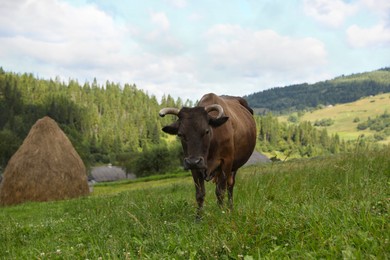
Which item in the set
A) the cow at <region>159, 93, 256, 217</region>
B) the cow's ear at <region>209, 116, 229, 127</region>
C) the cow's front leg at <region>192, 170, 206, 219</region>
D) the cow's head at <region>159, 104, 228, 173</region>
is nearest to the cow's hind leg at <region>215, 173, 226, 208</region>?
the cow at <region>159, 93, 256, 217</region>

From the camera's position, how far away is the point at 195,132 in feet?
23.4

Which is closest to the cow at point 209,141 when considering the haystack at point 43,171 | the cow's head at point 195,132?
the cow's head at point 195,132

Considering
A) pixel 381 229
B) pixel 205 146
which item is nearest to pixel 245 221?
pixel 381 229

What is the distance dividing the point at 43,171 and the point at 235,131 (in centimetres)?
2277

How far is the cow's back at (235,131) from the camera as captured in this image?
798 centimetres

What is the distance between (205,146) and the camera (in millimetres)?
7238

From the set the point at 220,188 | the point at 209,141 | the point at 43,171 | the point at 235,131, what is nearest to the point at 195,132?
the point at 209,141

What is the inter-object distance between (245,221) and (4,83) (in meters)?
181

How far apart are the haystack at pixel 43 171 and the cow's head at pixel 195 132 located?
74.7ft

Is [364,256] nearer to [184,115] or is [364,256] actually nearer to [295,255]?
[295,255]

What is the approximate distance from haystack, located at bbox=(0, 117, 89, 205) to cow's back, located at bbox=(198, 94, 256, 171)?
21241 mm

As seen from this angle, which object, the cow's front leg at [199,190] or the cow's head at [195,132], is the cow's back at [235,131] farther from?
the cow's front leg at [199,190]

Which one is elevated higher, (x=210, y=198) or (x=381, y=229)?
(x=381, y=229)

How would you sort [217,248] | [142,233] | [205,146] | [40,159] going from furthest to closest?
[40,159] < [205,146] < [142,233] < [217,248]
